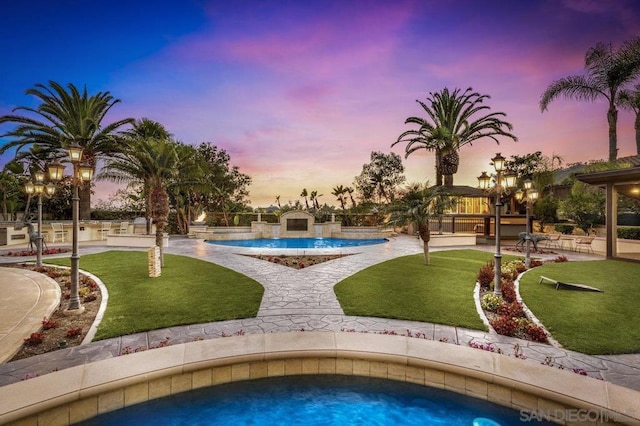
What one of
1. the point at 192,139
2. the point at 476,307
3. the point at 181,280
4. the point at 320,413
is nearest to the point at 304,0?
the point at 181,280

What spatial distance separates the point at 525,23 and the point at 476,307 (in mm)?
13972

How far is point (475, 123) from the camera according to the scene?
27.8m

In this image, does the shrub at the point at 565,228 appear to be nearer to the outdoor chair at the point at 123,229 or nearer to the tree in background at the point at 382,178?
the tree in background at the point at 382,178

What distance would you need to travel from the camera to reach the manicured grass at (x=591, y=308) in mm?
5442

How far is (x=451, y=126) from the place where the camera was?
2811 cm

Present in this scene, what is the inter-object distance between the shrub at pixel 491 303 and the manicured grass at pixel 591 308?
0.73 meters

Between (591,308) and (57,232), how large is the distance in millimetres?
27494

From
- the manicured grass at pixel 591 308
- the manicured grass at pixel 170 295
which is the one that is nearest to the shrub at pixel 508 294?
the manicured grass at pixel 591 308

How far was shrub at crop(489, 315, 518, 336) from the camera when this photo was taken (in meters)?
5.88

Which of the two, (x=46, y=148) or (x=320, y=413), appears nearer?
(x=320, y=413)

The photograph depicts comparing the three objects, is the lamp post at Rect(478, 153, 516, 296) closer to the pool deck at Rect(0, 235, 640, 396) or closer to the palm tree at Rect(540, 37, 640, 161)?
the pool deck at Rect(0, 235, 640, 396)

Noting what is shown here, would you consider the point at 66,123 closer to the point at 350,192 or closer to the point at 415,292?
the point at 415,292

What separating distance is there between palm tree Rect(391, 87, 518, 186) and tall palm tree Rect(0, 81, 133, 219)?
2360 centimetres

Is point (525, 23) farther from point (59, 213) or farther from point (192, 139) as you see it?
point (59, 213)
